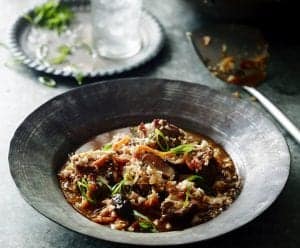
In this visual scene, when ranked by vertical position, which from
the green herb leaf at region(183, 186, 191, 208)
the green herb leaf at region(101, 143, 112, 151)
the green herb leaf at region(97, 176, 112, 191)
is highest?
the green herb leaf at region(97, 176, 112, 191)

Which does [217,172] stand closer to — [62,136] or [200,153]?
[200,153]

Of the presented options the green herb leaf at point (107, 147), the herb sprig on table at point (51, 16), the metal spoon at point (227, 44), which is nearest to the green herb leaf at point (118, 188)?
the green herb leaf at point (107, 147)

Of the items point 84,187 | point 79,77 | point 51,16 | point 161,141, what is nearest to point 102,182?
point 84,187

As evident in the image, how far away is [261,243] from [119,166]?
0.30 meters

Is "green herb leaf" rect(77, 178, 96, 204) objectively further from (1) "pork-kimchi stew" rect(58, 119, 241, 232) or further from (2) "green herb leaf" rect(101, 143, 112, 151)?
(2) "green herb leaf" rect(101, 143, 112, 151)

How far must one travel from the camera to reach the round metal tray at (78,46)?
1624 mm

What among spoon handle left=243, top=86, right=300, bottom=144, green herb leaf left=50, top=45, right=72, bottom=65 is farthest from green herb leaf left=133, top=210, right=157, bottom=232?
green herb leaf left=50, top=45, right=72, bottom=65

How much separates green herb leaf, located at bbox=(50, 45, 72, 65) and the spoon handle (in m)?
0.49

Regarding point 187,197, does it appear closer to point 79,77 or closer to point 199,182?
point 199,182

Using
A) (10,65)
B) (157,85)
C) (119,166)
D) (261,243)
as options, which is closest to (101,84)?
(157,85)

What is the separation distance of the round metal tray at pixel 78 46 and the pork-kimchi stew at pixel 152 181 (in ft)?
1.28

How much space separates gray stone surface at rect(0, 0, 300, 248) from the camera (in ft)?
3.73

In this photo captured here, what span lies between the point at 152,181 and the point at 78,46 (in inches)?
28.0

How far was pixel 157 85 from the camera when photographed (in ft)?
4.68
